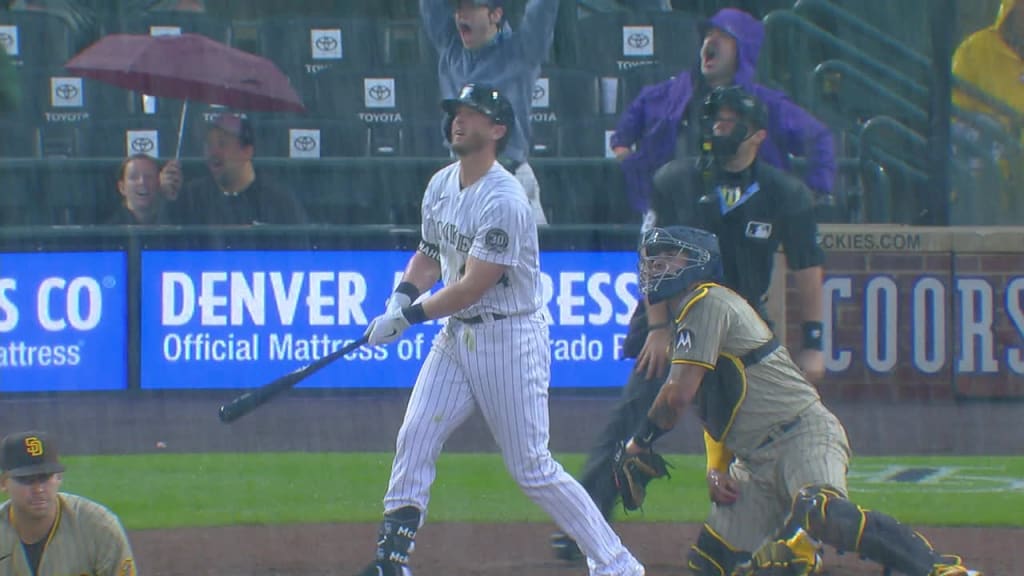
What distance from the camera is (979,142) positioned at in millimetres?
12719

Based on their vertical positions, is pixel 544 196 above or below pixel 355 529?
above

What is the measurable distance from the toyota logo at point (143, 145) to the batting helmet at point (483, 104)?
8456mm

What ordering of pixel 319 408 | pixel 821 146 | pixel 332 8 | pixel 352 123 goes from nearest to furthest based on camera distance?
pixel 821 146 → pixel 319 408 → pixel 352 123 → pixel 332 8

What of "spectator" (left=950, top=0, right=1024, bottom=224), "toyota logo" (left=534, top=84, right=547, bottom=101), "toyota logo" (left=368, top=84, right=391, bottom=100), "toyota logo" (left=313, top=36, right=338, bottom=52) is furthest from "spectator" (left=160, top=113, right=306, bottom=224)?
"spectator" (left=950, top=0, right=1024, bottom=224)

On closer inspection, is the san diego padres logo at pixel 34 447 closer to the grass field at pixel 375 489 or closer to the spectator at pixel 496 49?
the grass field at pixel 375 489

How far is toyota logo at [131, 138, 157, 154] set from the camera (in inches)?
535

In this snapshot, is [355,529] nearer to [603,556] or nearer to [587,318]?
[603,556]

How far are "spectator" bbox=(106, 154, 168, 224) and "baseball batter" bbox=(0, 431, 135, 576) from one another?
21.4 feet

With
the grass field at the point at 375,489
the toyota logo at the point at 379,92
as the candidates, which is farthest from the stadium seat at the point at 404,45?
the grass field at the point at 375,489

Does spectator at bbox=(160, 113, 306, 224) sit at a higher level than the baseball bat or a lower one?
higher

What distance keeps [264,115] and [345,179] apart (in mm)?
1765

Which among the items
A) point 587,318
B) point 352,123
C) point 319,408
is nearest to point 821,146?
point 587,318

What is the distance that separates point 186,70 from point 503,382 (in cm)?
765

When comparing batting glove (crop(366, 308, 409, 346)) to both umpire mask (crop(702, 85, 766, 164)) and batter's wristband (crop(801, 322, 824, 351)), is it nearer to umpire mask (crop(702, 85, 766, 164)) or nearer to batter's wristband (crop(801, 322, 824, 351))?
umpire mask (crop(702, 85, 766, 164))
